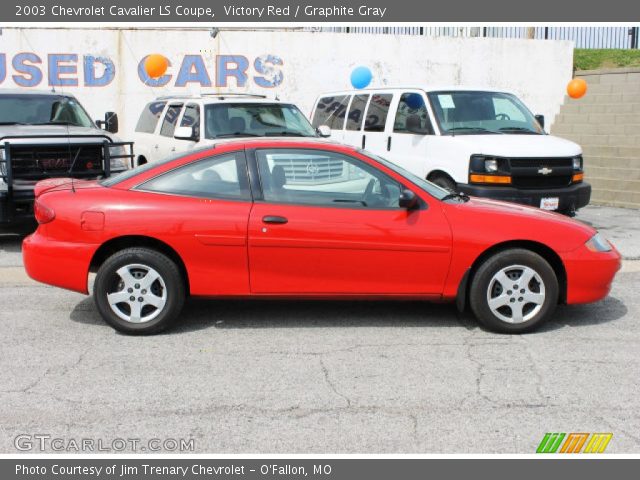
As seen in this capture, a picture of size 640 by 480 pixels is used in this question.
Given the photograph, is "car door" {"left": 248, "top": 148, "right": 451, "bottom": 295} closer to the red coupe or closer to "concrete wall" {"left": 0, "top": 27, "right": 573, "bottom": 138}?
the red coupe

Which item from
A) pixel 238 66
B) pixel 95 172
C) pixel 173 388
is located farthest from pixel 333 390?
pixel 238 66

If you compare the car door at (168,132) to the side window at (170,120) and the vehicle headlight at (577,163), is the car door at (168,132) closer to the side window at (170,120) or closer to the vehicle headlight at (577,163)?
the side window at (170,120)

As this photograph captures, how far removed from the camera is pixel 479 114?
1072 cm

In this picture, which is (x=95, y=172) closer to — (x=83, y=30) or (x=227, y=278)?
(x=227, y=278)

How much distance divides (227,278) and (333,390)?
57.0 inches

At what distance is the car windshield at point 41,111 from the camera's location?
10.5m

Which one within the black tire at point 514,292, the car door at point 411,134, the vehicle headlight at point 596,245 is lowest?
the black tire at point 514,292

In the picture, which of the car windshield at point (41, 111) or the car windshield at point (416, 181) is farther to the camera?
the car windshield at point (41, 111)

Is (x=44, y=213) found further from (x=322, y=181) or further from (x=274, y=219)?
(x=322, y=181)

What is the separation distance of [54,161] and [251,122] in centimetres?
270

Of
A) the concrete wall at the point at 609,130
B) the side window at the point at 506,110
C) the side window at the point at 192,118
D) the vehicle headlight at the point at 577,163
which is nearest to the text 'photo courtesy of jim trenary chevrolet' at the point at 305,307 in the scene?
the side window at the point at 192,118

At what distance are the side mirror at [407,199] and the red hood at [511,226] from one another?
28cm

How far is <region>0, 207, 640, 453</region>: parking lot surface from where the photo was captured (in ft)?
14.0

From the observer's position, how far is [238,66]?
17.3 meters
